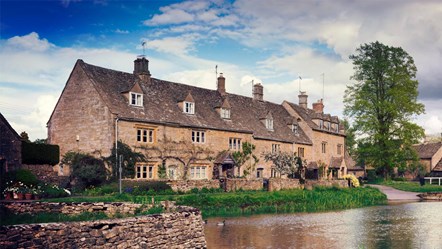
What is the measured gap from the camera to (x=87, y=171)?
3609 centimetres

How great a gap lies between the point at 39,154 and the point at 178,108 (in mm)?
13185

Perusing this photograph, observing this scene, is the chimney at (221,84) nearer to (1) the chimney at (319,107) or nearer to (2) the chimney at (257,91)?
(2) the chimney at (257,91)

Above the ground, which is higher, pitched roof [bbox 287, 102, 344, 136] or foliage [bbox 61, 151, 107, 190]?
pitched roof [bbox 287, 102, 344, 136]

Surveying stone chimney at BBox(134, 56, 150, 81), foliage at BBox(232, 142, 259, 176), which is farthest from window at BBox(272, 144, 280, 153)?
stone chimney at BBox(134, 56, 150, 81)

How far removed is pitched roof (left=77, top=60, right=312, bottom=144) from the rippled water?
1387 cm

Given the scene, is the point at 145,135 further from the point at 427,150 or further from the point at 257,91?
the point at 427,150

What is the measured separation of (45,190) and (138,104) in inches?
521

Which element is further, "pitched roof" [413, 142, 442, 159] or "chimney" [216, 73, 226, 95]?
"pitched roof" [413, 142, 442, 159]

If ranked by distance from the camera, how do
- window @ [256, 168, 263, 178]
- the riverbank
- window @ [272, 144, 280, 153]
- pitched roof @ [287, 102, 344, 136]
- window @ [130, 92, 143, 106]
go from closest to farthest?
the riverbank, window @ [130, 92, 143, 106], window @ [256, 168, 263, 178], window @ [272, 144, 280, 153], pitched roof @ [287, 102, 344, 136]

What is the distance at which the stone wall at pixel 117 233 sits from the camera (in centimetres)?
1280

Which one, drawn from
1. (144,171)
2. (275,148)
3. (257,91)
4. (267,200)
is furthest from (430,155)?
(144,171)

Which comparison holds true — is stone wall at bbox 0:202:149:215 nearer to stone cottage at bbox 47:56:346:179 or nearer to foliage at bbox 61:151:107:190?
foliage at bbox 61:151:107:190

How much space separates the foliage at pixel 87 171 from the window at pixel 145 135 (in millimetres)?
3874

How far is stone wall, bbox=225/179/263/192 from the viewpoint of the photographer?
40500 millimetres
